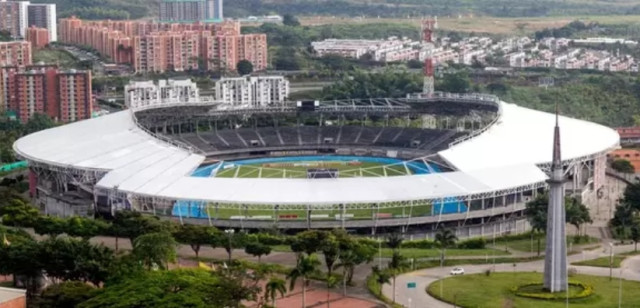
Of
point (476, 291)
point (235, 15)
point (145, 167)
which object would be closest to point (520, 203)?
point (476, 291)

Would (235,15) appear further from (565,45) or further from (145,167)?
(145,167)

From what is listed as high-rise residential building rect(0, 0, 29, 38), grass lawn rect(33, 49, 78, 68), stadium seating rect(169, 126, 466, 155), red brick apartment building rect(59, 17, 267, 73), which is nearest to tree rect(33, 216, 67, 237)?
stadium seating rect(169, 126, 466, 155)

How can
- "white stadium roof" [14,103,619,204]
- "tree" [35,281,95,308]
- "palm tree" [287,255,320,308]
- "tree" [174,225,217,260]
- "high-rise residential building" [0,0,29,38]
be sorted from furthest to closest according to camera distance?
"high-rise residential building" [0,0,29,38] < "white stadium roof" [14,103,619,204] < "tree" [174,225,217,260] < "palm tree" [287,255,320,308] < "tree" [35,281,95,308]

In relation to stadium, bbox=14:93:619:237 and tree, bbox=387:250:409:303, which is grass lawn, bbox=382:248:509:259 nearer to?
stadium, bbox=14:93:619:237

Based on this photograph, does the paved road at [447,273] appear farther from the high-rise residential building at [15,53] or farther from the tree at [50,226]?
the high-rise residential building at [15,53]

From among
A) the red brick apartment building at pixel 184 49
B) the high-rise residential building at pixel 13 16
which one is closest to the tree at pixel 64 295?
the red brick apartment building at pixel 184 49

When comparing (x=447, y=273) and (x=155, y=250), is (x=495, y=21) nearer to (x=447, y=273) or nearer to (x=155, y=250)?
(x=447, y=273)
